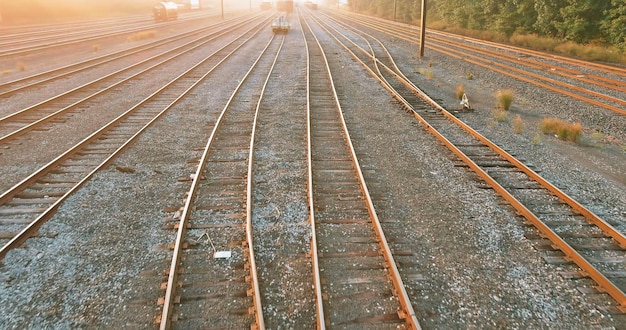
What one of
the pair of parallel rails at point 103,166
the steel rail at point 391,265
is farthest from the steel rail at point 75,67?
the steel rail at point 391,265

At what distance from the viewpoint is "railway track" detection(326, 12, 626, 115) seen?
47.1 ft

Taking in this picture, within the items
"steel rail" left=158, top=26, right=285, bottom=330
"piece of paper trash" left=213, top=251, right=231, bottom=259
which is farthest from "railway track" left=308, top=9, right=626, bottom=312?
"piece of paper trash" left=213, top=251, right=231, bottom=259

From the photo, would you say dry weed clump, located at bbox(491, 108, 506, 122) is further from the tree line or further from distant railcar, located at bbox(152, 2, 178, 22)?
distant railcar, located at bbox(152, 2, 178, 22)

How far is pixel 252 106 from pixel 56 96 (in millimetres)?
7199

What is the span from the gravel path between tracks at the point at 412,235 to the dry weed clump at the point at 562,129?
326 millimetres

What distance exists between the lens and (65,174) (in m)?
8.15

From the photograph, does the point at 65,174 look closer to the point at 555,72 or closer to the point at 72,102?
the point at 72,102

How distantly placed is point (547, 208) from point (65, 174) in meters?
9.19

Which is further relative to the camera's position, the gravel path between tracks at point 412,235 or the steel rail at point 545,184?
the steel rail at point 545,184

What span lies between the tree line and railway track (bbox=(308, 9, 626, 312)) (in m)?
15.9

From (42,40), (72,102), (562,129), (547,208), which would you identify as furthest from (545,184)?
(42,40)

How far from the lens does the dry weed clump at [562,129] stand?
1069cm

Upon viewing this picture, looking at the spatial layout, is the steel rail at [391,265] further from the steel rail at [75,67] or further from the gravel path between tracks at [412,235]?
the steel rail at [75,67]

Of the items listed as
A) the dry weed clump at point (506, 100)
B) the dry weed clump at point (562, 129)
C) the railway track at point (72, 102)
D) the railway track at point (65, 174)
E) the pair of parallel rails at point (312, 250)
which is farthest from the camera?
the dry weed clump at point (506, 100)
